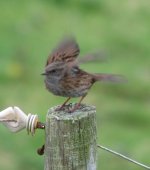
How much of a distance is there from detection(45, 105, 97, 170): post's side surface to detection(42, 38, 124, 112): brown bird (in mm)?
172

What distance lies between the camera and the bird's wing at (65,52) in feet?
15.3

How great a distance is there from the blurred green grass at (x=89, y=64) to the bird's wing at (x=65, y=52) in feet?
11.2

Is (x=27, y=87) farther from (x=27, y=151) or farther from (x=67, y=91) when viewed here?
(x=67, y=91)

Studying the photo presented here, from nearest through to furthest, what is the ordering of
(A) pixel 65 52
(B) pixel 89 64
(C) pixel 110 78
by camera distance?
(C) pixel 110 78, (A) pixel 65 52, (B) pixel 89 64

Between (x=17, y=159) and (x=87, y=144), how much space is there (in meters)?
4.08

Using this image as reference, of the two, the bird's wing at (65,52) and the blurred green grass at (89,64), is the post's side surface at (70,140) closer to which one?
the bird's wing at (65,52)

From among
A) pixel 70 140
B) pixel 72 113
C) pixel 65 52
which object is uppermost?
pixel 65 52

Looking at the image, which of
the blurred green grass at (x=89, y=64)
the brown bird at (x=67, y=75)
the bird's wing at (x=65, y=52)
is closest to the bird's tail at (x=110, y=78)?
the brown bird at (x=67, y=75)

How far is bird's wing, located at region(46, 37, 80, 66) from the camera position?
467cm

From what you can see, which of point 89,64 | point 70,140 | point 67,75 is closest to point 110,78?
point 67,75

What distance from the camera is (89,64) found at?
10672 mm

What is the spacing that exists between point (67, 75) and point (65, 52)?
167 mm

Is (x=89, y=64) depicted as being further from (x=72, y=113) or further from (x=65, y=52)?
(x=72, y=113)

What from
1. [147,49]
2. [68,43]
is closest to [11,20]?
[147,49]
